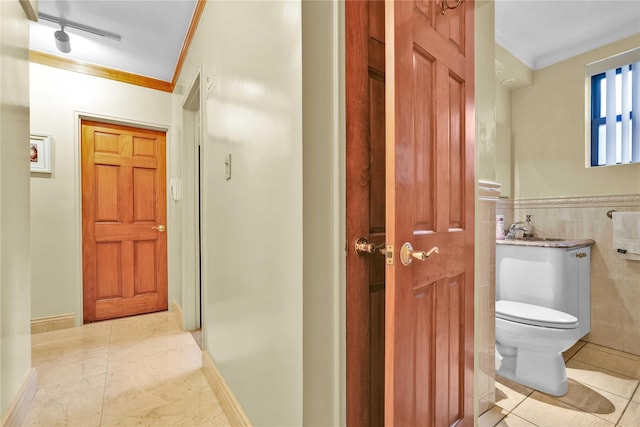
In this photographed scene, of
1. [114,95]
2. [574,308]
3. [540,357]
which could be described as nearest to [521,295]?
[574,308]

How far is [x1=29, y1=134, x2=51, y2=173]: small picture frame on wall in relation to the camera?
8.66 feet

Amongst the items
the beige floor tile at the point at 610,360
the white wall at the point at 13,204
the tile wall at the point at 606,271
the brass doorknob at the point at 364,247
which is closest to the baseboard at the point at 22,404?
the white wall at the point at 13,204

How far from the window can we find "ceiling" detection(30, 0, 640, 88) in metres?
0.22

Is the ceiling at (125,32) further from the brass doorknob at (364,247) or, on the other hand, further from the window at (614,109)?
the window at (614,109)

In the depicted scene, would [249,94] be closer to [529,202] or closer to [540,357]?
[540,357]

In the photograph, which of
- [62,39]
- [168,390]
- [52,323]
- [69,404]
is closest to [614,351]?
[168,390]

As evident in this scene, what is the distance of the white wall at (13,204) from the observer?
1.35 m

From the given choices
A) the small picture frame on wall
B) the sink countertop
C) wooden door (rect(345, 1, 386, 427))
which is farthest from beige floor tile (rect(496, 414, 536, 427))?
the small picture frame on wall

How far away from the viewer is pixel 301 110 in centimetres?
88

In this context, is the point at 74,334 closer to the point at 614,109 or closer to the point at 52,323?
the point at 52,323

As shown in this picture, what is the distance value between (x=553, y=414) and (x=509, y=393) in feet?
0.75

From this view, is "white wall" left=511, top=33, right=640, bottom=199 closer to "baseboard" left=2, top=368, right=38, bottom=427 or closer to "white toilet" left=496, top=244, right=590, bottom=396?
"white toilet" left=496, top=244, right=590, bottom=396

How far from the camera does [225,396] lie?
5.08 feet

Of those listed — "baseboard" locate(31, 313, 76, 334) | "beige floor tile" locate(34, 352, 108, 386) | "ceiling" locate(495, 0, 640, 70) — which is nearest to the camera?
"beige floor tile" locate(34, 352, 108, 386)
